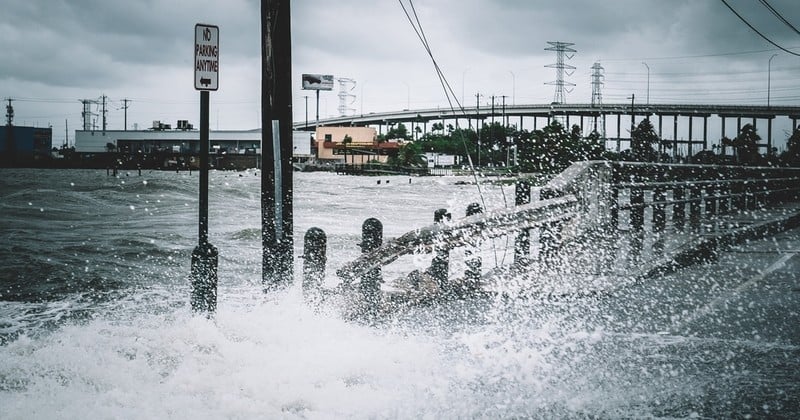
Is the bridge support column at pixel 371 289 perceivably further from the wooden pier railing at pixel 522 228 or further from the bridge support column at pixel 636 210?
the bridge support column at pixel 636 210

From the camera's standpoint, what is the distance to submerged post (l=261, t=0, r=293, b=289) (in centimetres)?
726

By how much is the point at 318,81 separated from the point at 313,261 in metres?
176

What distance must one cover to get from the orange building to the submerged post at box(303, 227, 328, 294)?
424 ft

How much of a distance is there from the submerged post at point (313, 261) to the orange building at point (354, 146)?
424 ft

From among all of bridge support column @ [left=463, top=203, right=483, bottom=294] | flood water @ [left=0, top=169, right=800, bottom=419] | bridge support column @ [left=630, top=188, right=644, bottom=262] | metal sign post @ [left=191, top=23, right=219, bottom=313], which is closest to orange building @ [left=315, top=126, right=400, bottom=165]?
bridge support column @ [left=630, top=188, right=644, bottom=262]

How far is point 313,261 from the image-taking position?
6.84m

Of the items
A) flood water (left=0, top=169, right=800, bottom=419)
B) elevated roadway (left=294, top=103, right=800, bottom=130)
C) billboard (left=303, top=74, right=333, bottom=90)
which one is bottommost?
flood water (left=0, top=169, right=800, bottom=419)

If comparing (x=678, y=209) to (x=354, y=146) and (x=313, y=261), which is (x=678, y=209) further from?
(x=354, y=146)

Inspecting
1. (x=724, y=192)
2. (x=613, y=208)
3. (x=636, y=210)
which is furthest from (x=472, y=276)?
(x=724, y=192)

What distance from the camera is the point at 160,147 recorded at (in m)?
138

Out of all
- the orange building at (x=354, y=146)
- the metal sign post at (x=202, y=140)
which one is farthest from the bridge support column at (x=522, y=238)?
the orange building at (x=354, y=146)

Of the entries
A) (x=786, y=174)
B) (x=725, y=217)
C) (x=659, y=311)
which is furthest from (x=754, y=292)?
(x=786, y=174)

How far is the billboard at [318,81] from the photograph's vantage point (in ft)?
585

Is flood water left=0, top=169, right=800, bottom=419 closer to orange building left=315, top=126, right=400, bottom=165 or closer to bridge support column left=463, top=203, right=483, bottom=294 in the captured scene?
bridge support column left=463, top=203, right=483, bottom=294
